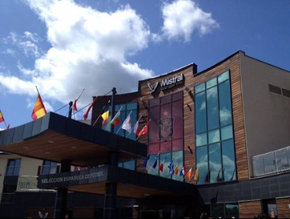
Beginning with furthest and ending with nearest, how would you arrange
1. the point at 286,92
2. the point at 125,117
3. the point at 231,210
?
the point at 125,117
the point at 286,92
the point at 231,210

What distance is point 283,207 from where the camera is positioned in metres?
22.6

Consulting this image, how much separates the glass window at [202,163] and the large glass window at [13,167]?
24.5 metres

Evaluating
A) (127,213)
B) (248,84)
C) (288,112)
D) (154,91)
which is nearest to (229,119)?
(248,84)

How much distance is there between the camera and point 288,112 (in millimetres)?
31219

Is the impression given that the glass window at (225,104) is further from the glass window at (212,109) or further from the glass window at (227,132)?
the glass window at (212,109)

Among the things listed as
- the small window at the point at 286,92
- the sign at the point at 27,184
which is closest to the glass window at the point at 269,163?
the small window at the point at 286,92

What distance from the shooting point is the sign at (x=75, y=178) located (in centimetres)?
2273

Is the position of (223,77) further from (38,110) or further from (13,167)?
(13,167)

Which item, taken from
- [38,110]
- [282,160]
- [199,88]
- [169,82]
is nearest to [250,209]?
[282,160]

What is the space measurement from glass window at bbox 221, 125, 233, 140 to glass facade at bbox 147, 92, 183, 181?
5409 millimetres

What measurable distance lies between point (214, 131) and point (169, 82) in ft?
28.2

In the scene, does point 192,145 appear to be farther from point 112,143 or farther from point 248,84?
point 112,143

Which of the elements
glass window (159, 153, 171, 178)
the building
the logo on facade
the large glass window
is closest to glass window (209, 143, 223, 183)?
the building

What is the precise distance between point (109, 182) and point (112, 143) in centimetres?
248
